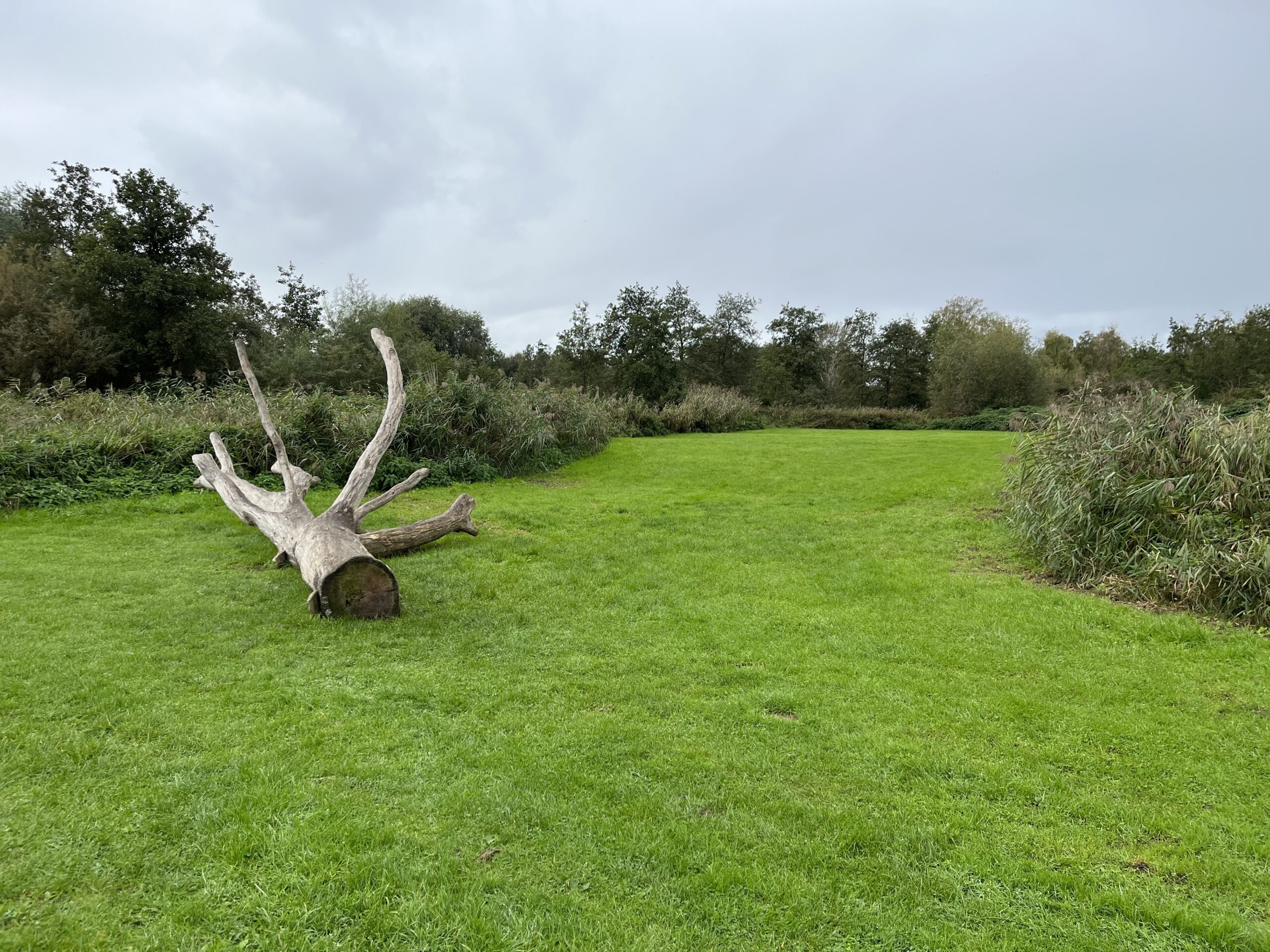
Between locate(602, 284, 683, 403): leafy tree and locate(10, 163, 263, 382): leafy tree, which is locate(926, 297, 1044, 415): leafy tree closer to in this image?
locate(602, 284, 683, 403): leafy tree

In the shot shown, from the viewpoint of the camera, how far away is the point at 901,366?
39.0 meters

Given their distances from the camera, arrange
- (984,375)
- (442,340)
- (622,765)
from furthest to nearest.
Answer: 1. (442,340)
2. (984,375)
3. (622,765)

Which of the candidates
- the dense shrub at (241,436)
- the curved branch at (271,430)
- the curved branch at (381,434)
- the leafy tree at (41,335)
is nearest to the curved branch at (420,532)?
the curved branch at (381,434)

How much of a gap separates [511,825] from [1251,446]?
7.01 meters

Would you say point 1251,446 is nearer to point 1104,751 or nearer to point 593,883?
point 1104,751

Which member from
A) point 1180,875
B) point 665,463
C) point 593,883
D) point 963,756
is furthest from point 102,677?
point 665,463

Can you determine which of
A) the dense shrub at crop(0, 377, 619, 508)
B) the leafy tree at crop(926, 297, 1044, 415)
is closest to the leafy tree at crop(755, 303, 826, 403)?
the leafy tree at crop(926, 297, 1044, 415)

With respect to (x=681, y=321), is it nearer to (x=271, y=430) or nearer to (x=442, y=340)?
(x=442, y=340)

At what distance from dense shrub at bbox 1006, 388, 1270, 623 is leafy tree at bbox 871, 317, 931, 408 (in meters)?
33.2

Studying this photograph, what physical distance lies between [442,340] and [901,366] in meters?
27.7

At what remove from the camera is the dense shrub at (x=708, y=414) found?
2281 cm

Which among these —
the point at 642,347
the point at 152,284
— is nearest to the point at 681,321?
the point at 642,347

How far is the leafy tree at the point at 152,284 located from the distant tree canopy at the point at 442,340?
49 millimetres

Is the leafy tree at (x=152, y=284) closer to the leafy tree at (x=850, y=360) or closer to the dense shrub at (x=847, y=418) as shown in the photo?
the dense shrub at (x=847, y=418)
